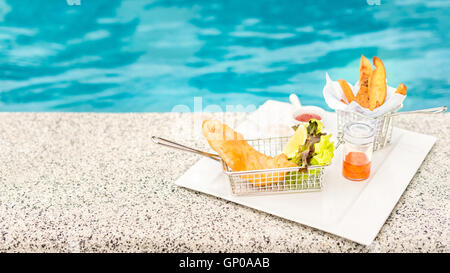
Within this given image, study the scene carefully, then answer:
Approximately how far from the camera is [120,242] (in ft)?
3.25

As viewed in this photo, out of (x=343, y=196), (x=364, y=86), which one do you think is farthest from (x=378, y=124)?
(x=343, y=196)

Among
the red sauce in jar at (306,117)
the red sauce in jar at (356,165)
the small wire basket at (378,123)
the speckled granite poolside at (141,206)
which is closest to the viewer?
the speckled granite poolside at (141,206)

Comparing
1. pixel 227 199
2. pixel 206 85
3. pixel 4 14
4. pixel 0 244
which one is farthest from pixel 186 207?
pixel 4 14

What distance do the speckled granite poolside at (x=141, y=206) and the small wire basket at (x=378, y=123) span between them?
120mm

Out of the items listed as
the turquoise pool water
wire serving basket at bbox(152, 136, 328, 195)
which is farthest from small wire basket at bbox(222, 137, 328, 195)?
the turquoise pool water

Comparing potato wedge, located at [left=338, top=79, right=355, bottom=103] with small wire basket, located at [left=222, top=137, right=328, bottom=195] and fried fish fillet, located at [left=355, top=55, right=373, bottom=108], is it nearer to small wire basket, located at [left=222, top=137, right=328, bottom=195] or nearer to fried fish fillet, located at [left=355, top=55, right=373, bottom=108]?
fried fish fillet, located at [left=355, top=55, right=373, bottom=108]

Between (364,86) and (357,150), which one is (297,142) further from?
(364,86)

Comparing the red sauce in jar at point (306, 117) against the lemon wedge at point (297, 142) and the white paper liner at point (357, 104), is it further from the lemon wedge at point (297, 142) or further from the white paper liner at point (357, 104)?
the lemon wedge at point (297, 142)

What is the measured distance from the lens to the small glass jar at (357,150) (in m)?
1.07

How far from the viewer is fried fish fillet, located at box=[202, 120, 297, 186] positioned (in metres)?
1.04

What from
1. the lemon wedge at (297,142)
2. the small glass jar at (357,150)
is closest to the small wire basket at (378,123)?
the small glass jar at (357,150)

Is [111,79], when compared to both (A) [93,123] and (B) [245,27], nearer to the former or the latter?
(B) [245,27]

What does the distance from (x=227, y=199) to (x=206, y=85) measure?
2347 mm

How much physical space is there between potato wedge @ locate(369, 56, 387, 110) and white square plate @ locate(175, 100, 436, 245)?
0.47ft
